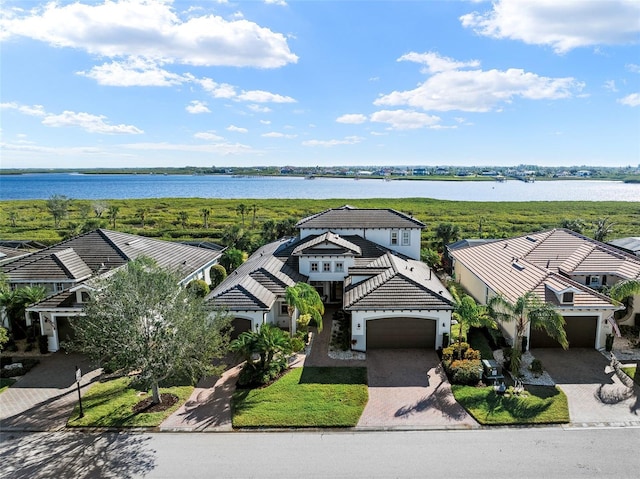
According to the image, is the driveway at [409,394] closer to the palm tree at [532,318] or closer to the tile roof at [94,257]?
the palm tree at [532,318]

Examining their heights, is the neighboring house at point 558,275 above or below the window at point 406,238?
below

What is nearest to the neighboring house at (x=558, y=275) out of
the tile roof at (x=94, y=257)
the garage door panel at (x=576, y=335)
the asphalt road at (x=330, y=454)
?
the garage door panel at (x=576, y=335)

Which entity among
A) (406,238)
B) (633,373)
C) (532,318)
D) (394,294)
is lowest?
(633,373)

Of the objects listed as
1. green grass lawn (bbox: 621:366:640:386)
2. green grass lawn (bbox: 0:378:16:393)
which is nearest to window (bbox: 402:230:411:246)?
green grass lawn (bbox: 621:366:640:386)

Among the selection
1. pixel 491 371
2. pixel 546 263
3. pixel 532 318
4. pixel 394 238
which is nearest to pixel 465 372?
pixel 491 371

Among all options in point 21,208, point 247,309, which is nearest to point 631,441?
point 247,309

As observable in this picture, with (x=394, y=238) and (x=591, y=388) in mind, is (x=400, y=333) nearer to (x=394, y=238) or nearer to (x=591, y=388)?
(x=591, y=388)

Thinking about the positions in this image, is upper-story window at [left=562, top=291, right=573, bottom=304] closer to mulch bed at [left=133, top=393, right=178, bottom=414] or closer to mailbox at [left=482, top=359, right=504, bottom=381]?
mailbox at [left=482, top=359, right=504, bottom=381]
